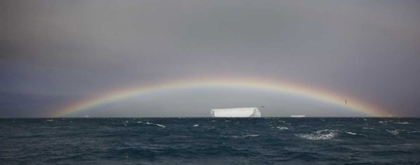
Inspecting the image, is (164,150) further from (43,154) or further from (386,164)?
(386,164)

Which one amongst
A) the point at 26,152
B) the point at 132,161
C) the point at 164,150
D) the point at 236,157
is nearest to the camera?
the point at 132,161

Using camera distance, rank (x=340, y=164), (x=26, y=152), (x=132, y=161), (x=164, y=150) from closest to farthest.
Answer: (x=340, y=164)
(x=132, y=161)
(x=26, y=152)
(x=164, y=150)

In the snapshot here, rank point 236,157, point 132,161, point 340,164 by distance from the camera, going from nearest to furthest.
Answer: point 340,164 → point 132,161 → point 236,157

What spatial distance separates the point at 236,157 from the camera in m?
28.4

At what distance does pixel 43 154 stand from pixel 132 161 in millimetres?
9890

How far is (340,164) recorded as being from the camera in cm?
2470

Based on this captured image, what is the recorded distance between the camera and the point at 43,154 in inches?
1169

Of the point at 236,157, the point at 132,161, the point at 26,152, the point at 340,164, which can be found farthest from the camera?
the point at 26,152

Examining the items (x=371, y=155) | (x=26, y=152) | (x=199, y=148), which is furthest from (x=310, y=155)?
(x=26, y=152)

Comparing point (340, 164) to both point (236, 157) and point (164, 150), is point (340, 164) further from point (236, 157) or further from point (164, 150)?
point (164, 150)

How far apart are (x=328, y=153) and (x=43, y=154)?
27.4 meters

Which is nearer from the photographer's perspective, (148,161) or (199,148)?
(148,161)

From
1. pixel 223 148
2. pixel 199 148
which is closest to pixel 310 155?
pixel 223 148

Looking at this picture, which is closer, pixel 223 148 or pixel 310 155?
pixel 310 155
